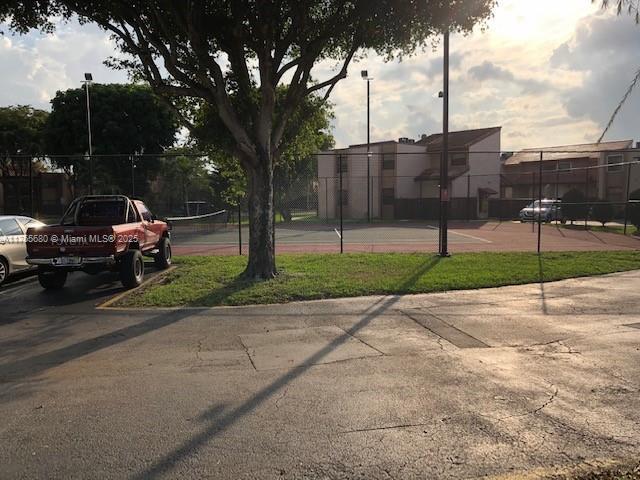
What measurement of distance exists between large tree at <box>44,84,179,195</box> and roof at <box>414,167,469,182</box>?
1964 cm

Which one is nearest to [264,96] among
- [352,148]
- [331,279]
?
[331,279]

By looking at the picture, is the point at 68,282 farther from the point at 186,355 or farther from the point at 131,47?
the point at 186,355

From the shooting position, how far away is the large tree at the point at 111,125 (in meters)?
38.3

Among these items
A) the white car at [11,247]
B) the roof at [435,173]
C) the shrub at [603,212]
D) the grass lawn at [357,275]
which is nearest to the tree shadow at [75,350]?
the grass lawn at [357,275]

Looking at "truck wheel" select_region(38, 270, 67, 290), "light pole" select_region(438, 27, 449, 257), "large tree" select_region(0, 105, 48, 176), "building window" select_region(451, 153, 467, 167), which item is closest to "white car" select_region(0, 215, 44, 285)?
"truck wheel" select_region(38, 270, 67, 290)

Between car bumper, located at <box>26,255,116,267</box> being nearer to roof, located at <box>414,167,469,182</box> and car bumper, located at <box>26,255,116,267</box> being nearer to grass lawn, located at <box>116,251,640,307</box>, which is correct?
grass lawn, located at <box>116,251,640,307</box>

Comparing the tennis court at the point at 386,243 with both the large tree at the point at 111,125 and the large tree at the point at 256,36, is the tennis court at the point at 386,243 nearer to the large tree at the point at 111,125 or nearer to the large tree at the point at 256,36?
the large tree at the point at 256,36

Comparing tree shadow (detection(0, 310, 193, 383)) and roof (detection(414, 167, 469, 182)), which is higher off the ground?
roof (detection(414, 167, 469, 182))

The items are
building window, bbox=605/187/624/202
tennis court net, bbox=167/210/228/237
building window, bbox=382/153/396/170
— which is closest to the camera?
tennis court net, bbox=167/210/228/237

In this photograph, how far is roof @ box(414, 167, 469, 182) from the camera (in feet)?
139

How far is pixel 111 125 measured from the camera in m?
38.0

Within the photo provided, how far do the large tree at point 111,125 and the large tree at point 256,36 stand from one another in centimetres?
2622

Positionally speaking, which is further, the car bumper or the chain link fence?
the chain link fence

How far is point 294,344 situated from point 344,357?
86cm
